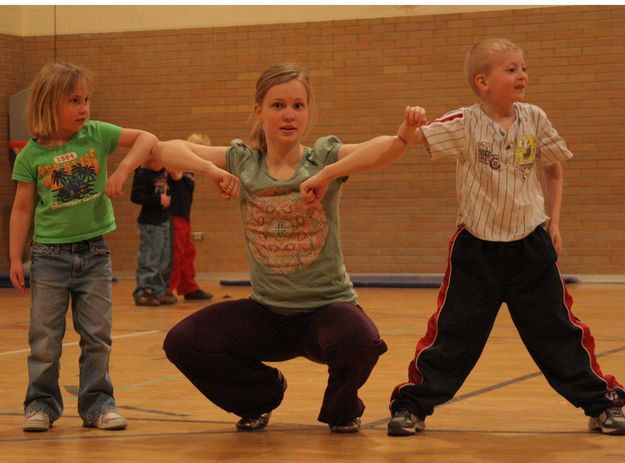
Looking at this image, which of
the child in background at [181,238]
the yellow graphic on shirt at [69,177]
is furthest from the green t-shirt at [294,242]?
the child in background at [181,238]

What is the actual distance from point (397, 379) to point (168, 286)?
4.68 metres

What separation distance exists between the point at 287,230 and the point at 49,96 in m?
1.01

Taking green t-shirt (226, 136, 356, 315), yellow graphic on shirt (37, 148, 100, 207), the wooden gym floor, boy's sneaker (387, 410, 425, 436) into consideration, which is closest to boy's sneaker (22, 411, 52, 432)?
the wooden gym floor

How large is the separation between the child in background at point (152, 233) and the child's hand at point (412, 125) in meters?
5.59

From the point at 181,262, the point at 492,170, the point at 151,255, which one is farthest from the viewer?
the point at 181,262

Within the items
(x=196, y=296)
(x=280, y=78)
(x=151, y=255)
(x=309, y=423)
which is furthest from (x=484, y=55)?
(x=196, y=296)

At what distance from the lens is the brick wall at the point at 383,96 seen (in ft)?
35.6

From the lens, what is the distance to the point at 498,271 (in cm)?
357

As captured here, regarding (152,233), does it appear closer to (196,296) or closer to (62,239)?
(196,296)

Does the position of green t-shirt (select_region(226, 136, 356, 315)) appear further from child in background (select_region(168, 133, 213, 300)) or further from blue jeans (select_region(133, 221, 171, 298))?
child in background (select_region(168, 133, 213, 300))

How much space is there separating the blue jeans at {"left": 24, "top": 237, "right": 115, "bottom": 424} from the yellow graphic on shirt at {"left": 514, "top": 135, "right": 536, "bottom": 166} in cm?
155

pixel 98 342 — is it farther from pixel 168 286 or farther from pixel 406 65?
pixel 406 65

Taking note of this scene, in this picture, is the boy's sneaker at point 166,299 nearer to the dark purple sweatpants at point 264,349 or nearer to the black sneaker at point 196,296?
the black sneaker at point 196,296

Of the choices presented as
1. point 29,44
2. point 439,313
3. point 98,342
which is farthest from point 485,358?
point 29,44
